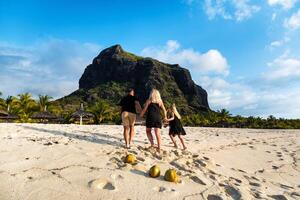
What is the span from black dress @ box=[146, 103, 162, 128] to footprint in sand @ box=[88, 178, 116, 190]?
10.5ft

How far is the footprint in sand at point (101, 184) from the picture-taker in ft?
16.3

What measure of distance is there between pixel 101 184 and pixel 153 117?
11.3 ft

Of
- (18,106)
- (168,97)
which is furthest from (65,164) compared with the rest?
(168,97)

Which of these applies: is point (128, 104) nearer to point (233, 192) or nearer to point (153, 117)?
point (153, 117)

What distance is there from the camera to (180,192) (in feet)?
16.8

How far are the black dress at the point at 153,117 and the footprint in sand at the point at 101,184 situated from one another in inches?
126

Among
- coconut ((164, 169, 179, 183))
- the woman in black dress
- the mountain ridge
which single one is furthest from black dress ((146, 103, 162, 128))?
the mountain ridge

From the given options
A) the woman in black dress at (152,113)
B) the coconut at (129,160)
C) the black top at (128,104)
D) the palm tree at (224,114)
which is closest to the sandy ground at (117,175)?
the coconut at (129,160)

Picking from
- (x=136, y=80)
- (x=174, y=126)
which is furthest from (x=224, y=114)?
(x=136, y=80)

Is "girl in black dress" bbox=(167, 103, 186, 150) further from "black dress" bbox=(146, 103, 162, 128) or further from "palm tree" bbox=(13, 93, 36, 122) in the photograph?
"palm tree" bbox=(13, 93, 36, 122)

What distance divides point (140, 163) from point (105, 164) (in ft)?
2.24

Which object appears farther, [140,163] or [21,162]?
[140,163]

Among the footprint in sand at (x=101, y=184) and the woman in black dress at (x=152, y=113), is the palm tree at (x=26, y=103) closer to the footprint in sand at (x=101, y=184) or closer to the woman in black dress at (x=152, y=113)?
the woman in black dress at (x=152, y=113)

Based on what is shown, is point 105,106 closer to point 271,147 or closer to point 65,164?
point 271,147
